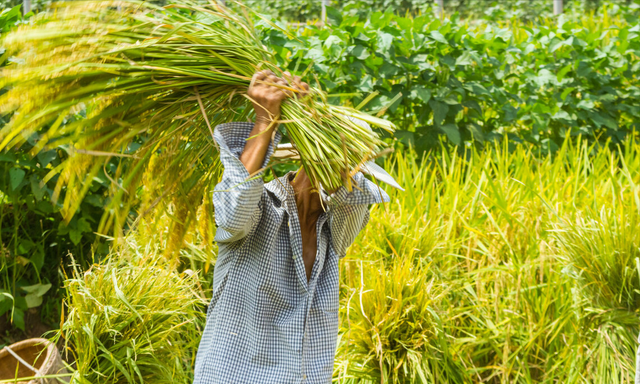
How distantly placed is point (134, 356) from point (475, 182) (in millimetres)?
2154

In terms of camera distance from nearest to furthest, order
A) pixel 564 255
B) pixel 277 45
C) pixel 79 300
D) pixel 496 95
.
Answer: pixel 79 300
pixel 564 255
pixel 277 45
pixel 496 95

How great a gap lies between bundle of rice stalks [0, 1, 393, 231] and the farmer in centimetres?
9

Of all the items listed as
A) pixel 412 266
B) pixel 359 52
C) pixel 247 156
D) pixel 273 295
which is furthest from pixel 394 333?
pixel 359 52

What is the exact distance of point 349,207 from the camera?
1.86 metres

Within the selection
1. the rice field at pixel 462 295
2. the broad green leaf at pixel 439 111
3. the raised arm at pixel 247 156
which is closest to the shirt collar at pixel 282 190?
the raised arm at pixel 247 156

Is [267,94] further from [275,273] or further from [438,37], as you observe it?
[438,37]

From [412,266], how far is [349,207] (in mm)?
1093

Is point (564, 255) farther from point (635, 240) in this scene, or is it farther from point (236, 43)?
point (236, 43)

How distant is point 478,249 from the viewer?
3.22 metres

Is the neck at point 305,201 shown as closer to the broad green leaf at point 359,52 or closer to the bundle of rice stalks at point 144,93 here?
the bundle of rice stalks at point 144,93

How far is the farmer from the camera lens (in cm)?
169

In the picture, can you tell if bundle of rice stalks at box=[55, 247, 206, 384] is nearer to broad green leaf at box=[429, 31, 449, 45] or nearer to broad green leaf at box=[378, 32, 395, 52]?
broad green leaf at box=[378, 32, 395, 52]

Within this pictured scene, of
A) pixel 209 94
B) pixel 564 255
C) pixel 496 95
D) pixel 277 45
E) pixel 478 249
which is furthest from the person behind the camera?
pixel 496 95

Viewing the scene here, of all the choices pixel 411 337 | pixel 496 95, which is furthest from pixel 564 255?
pixel 496 95
